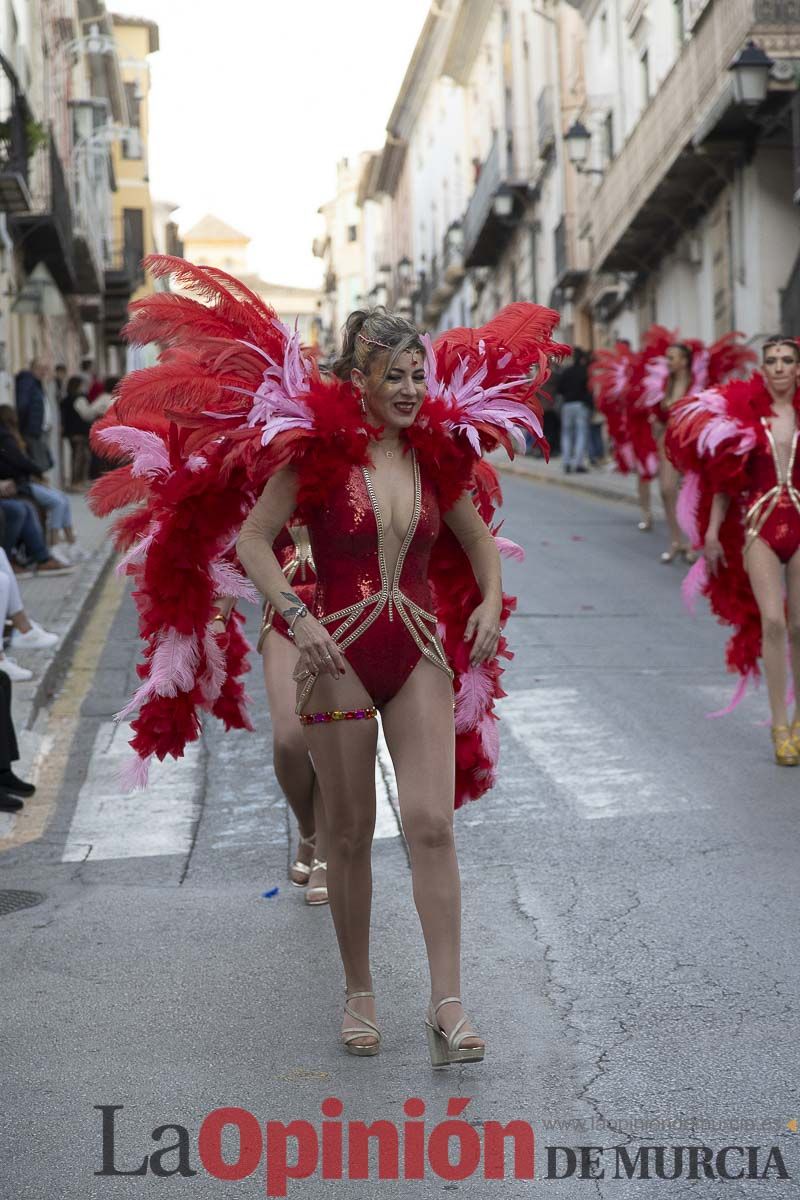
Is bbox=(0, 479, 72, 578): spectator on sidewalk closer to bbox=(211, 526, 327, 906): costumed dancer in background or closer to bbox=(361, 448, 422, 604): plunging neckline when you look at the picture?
bbox=(211, 526, 327, 906): costumed dancer in background

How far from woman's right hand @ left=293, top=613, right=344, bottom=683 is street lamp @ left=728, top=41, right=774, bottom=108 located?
18.5 metres

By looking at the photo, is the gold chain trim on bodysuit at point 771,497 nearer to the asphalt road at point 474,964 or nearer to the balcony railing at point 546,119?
A: the asphalt road at point 474,964

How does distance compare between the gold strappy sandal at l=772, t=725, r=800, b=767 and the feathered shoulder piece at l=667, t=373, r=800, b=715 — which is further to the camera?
the feathered shoulder piece at l=667, t=373, r=800, b=715

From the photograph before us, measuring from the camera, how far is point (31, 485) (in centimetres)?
1659

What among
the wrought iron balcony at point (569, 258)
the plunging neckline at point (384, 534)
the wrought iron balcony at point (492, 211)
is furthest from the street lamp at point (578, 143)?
the plunging neckline at point (384, 534)

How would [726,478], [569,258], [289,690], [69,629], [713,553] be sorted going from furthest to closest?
[569,258]
[69,629]
[713,553]
[726,478]
[289,690]

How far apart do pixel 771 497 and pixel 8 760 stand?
3649 millimetres

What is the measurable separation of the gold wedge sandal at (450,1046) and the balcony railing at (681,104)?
782 inches

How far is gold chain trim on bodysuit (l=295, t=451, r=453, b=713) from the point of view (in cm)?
493

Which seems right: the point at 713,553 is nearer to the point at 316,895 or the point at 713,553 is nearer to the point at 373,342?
the point at 316,895

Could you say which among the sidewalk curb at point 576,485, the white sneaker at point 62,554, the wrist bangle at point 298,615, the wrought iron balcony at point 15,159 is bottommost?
the sidewalk curb at point 576,485

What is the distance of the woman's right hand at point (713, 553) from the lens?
9.02m

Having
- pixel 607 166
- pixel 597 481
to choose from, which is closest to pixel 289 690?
pixel 597 481

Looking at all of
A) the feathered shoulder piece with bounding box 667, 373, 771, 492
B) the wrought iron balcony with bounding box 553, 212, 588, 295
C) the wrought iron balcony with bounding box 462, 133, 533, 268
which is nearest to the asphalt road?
the feathered shoulder piece with bounding box 667, 373, 771, 492
